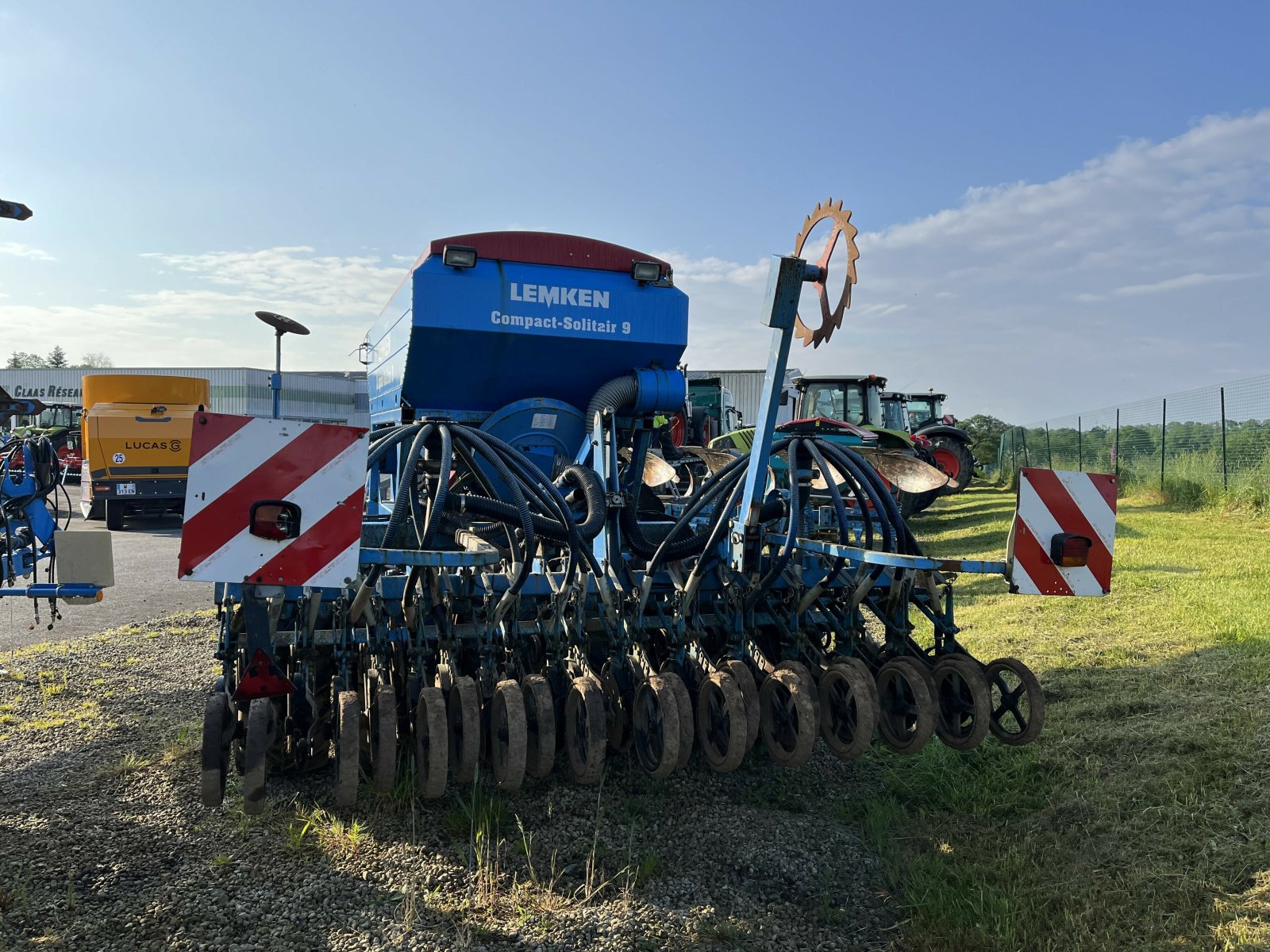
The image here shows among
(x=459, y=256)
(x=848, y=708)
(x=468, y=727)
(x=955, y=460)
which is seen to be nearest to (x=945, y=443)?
(x=955, y=460)

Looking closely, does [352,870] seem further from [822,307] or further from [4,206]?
[4,206]

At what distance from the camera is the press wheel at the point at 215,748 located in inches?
109

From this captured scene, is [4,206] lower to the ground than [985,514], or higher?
higher

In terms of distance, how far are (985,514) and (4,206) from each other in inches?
481

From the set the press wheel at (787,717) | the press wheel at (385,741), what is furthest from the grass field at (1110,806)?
the press wheel at (385,741)

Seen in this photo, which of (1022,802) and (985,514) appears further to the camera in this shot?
(985,514)

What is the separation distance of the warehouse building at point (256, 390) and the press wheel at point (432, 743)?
31.1m

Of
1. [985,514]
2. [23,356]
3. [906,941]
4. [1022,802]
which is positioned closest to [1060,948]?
[906,941]

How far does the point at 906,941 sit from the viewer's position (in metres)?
2.54

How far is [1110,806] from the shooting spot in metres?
3.21

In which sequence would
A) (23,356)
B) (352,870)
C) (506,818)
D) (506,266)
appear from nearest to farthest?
(352,870) < (506,818) < (506,266) < (23,356)

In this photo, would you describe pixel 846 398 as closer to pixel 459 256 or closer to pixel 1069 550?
pixel 459 256

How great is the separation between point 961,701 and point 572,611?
5.30 feet

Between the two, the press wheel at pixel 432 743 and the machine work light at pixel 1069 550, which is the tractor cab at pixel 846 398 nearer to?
the machine work light at pixel 1069 550
